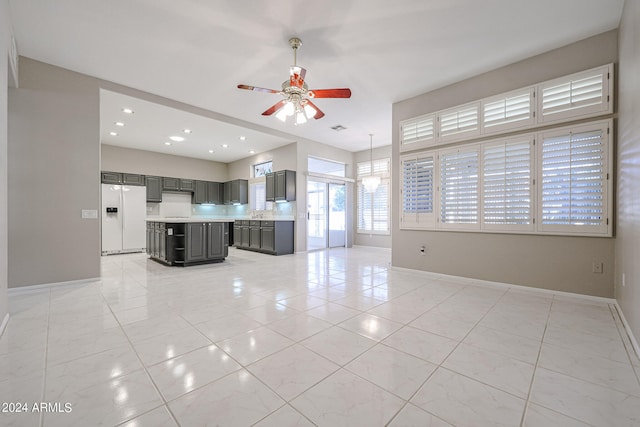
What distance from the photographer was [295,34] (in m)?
3.17

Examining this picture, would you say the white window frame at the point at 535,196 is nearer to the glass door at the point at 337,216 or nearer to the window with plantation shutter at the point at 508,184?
the window with plantation shutter at the point at 508,184

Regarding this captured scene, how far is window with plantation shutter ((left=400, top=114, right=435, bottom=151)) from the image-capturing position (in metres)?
4.53

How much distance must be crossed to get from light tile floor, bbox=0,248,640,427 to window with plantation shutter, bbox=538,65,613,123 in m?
2.25

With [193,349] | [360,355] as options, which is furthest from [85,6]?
[360,355]

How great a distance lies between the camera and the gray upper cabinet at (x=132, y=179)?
7420 mm

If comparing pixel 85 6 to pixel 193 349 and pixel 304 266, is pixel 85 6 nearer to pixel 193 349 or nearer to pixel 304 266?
pixel 193 349

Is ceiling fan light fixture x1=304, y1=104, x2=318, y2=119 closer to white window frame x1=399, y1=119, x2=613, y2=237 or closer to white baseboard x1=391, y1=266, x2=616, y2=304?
white window frame x1=399, y1=119, x2=613, y2=237

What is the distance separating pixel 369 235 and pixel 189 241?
517 centimetres

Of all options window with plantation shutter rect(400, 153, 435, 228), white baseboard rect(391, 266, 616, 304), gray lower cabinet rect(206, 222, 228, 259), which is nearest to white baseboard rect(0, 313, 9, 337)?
gray lower cabinet rect(206, 222, 228, 259)

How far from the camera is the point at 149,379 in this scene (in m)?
1.64

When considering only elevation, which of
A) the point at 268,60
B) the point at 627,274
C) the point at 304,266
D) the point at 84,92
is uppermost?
the point at 268,60

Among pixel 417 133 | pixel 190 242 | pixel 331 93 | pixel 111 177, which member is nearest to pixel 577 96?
pixel 417 133

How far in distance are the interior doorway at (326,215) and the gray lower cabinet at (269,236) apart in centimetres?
70

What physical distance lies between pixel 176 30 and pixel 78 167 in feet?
8.13
